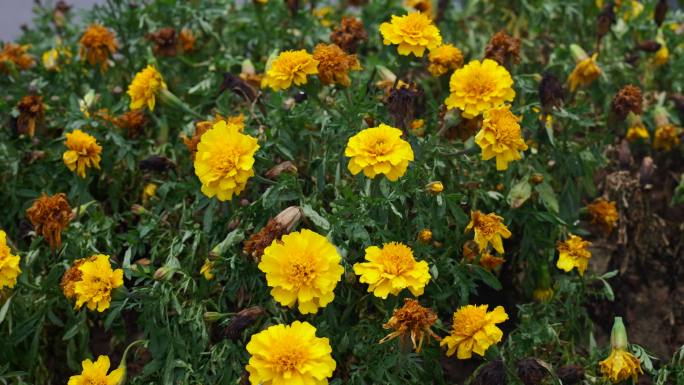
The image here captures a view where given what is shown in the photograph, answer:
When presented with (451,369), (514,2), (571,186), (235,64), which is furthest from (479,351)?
(514,2)

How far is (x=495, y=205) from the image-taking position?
2639 mm

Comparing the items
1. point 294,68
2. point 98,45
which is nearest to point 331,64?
point 294,68

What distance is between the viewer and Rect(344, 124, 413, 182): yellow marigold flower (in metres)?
1.95

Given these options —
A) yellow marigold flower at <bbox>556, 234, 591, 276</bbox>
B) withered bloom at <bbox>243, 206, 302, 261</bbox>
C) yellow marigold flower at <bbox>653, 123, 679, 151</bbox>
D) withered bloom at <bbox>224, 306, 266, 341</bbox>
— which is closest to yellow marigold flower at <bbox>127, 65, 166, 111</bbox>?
withered bloom at <bbox>243, 206, 302, 261</bbox>

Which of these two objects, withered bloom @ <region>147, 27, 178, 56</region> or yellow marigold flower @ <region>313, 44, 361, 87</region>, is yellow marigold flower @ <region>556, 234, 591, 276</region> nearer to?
yellow marigold flower @ <region>313, 44, 361, 87</region>

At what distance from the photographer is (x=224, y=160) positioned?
2.01m

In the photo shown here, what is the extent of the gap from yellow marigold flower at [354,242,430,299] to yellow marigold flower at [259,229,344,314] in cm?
8

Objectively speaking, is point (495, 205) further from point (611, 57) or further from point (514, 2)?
point (514, 2)

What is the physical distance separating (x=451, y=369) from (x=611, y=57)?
66.7 inches

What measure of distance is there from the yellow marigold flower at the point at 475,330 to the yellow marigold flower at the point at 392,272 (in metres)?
0.15

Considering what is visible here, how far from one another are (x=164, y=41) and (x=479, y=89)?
137cm

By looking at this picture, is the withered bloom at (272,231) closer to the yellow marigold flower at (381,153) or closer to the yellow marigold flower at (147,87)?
the yellow marigold flower at (381,153)

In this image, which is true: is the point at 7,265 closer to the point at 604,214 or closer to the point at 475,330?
the point at 475,330

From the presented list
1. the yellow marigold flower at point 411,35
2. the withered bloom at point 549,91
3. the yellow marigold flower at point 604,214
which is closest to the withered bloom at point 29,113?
the yellow marigold flower at point 411,35
